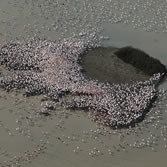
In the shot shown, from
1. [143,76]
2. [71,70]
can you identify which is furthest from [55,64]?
[143,76]

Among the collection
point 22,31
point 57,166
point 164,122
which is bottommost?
point 57,166

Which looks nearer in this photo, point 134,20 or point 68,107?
point 68,107

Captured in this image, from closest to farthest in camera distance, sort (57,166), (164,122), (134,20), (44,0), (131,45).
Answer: (57,166)
(164,122)
(131,45)
(134,20)
(44,0)

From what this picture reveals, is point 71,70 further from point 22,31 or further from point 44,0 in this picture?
point 44,0

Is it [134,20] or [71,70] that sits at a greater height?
[134,20]

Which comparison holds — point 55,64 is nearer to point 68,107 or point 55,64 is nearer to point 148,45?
point 68,107

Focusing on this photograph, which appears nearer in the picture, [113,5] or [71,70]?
[71,70]

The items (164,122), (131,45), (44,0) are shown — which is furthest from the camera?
(44,0)

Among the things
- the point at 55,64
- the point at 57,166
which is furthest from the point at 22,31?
the point at 57,166

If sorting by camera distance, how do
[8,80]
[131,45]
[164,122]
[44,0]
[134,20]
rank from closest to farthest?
[164,122], [8,80], [131,45], [134,20], [44,0]
